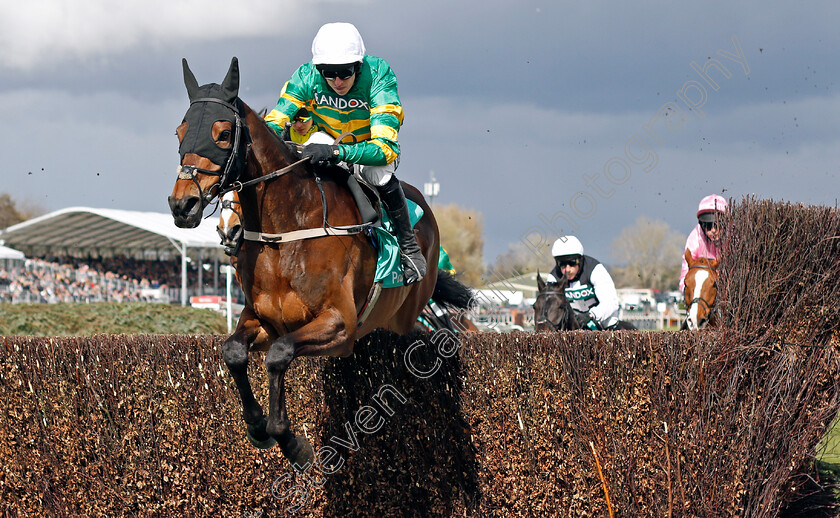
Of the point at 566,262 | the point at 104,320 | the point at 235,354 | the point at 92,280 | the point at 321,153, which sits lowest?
the point at 92,280

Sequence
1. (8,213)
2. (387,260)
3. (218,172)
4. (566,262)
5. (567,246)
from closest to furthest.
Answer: (218,172), (387,260), (567,246), (566,262), (8,213)

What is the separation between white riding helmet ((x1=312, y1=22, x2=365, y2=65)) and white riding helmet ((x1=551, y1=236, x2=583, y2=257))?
3.94 m

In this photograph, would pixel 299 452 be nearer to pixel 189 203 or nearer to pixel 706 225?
pixel 189 203

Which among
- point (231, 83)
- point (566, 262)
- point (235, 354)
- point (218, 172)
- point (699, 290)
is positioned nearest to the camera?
point (218, 172)

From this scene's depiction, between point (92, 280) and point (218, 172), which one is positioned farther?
point (92, 280)

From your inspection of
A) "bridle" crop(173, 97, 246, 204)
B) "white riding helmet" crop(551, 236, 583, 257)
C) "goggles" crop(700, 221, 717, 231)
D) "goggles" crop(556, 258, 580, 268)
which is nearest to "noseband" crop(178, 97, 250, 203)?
"bridle" crop(173, 97, 246, 204)

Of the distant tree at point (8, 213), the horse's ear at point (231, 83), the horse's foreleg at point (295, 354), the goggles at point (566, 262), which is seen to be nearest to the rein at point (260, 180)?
the horse's ear at point (231, 83)

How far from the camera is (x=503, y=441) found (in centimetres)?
495

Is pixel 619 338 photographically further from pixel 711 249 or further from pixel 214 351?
pixel 711 249

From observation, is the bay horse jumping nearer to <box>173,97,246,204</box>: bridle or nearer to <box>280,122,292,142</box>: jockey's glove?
<box>280,122,292,142</box>: jockey's glove

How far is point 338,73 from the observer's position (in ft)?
15.6

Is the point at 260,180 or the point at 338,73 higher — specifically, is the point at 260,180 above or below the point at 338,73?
below

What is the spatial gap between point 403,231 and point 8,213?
66.4m

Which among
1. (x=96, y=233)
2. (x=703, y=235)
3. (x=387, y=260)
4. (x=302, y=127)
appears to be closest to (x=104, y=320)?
(x=703, y=235)
